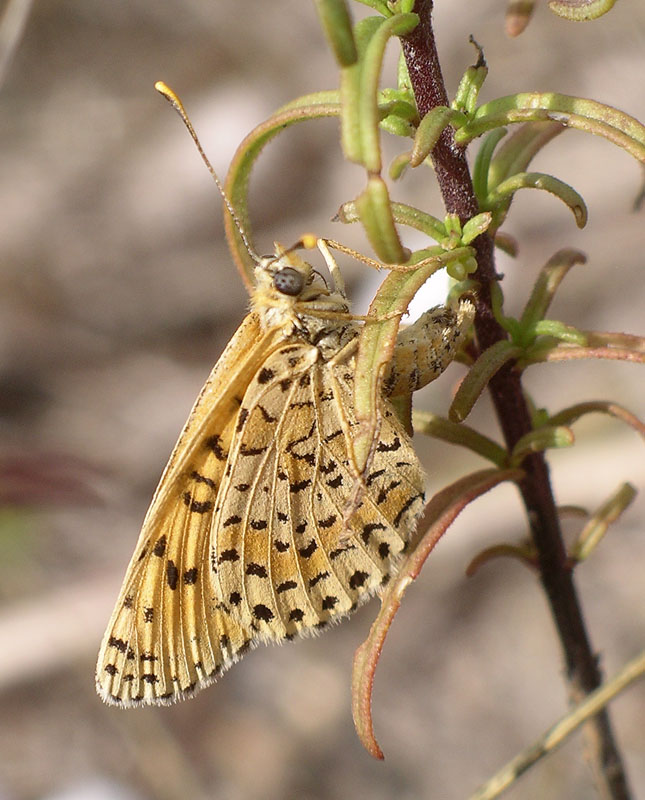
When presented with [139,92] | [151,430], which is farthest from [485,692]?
[139,92]

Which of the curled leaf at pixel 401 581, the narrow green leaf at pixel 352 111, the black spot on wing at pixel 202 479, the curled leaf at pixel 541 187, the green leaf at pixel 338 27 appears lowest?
the curled leaf at pixel 401 581

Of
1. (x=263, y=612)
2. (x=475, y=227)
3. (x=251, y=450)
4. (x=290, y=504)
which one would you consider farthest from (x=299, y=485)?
(x=475, y=227)

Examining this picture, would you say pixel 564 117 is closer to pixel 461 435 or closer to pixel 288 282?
pixel 461 435

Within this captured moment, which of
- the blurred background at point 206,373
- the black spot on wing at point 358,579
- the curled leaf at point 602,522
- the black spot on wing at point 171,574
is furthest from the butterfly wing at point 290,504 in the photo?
the blurred background at point 206,373

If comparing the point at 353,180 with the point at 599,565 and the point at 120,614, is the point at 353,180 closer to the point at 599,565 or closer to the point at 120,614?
the point at 599,565

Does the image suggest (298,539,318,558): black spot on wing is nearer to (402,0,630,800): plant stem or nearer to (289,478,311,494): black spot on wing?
(289,478,311,494): black spot on wing

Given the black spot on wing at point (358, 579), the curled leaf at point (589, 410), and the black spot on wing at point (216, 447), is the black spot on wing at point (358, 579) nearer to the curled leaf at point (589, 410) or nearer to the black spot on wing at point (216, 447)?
the black spot on wing at point (216, 447)
